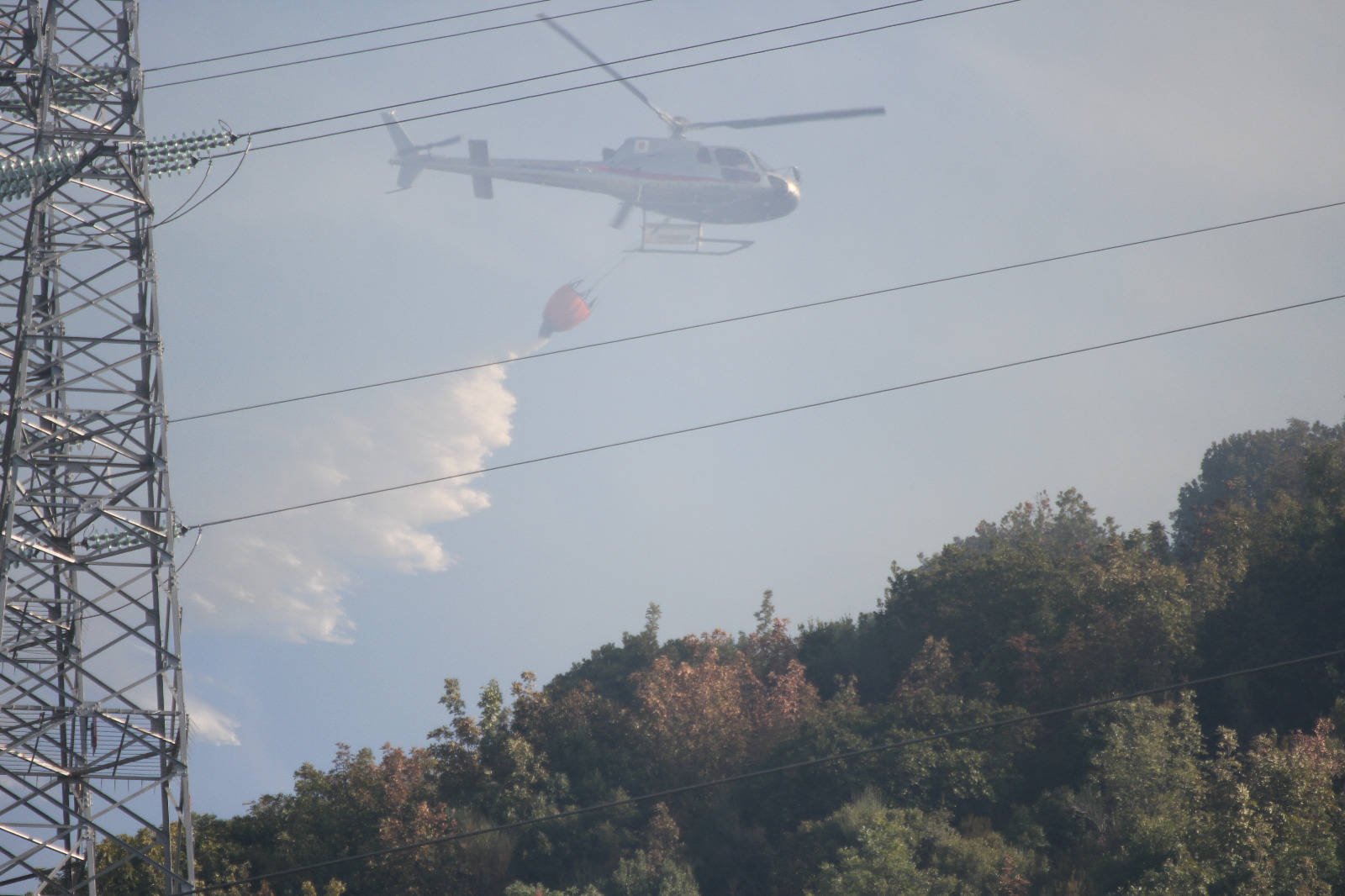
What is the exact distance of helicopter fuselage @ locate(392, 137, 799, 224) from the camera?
8600 centimetres

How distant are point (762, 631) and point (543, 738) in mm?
14818

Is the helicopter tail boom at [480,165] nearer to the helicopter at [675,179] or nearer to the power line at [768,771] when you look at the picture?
the helicopter at [675,179]

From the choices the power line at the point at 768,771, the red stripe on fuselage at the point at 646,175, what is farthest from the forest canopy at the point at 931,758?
the red stripe on fuselage at the point at 646,175

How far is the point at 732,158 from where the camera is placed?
86.2m

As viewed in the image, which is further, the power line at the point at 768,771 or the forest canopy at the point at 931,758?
the forest canopy at the point at 931,758

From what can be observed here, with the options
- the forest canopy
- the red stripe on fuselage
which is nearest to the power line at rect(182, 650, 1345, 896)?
the forest canopy

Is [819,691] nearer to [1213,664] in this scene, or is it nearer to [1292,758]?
[1213,664]

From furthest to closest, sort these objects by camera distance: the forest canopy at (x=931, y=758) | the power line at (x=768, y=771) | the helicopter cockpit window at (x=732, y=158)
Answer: the helicopter cockpit window at (x=732, y=158) → the forest canopy at (x=931, y=758) → the power line at (x=768, y=771)

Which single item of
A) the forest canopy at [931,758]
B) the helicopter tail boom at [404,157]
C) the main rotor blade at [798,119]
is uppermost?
the helicopter tail boom at [404,157]

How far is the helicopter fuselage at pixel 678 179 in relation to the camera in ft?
282

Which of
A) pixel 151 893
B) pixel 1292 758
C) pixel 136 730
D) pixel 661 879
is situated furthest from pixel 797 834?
pixel 136 730

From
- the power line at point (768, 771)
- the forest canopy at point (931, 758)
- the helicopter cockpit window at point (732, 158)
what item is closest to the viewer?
the power line at point (768, 771)

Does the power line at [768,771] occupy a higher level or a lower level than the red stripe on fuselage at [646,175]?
lower

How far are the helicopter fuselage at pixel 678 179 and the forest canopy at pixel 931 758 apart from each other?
44.1 meters
